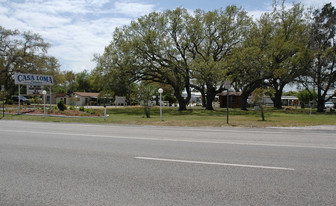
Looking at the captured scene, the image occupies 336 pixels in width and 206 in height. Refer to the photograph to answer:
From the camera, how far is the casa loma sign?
83.6 feet

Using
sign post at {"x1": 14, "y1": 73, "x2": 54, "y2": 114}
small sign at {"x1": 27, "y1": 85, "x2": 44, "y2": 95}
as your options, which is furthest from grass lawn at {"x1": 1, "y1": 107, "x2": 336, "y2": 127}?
sign post at {"x1": 14, "y1": 73, "x2": 54, "y2": 114}

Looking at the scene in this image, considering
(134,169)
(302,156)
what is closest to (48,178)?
(134,169)

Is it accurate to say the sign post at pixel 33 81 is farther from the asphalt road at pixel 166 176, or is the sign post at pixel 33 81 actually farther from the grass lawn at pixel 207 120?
the asphalt road at pixel 166 176

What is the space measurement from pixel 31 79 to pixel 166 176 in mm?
25372

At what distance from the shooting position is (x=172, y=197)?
13.7 feet

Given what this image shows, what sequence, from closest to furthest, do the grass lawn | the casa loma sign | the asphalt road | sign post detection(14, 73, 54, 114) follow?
the asphalt road
the grass lawn
the casa loma sign
sign post detection(14, 73, 54, 114)

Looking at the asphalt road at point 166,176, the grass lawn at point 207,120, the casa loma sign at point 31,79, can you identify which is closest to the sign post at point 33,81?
the casa loma sign at point 31,79

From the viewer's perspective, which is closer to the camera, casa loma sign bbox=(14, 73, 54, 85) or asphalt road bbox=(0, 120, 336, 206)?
asphalt road bbox=(0, 120, 336, 206)

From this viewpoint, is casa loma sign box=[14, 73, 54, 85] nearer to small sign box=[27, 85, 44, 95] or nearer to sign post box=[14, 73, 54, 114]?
sign post box=[14, 73, 54, 114]

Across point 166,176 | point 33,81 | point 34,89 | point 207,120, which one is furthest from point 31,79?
point 166,176

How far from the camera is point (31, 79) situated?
86.0 ft

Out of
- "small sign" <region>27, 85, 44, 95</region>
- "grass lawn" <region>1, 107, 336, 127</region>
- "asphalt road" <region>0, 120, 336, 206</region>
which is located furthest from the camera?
"small sign" <region>27, 85, 44, 95</region>

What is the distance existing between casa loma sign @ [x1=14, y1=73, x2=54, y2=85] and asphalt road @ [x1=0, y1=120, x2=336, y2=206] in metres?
20.3

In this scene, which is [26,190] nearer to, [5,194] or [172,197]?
[5,194]
